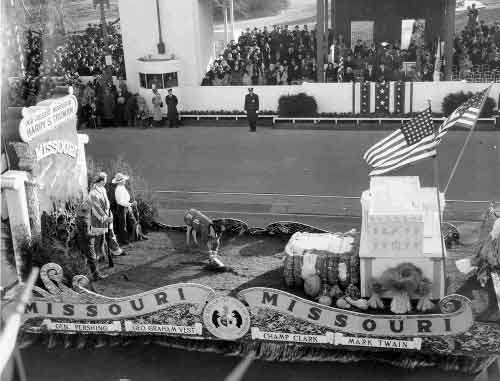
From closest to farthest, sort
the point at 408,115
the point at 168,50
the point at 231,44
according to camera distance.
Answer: the point at 408,115
the point at 168,50
the point at 231,44

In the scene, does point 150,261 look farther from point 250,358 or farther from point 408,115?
point 408,115

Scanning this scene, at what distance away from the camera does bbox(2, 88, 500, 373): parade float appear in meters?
9.73

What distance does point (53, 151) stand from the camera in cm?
1213

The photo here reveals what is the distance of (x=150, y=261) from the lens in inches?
484

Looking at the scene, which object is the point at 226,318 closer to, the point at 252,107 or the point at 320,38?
the point at 252,107

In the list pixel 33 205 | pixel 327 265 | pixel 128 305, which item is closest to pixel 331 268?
pixel 327 265

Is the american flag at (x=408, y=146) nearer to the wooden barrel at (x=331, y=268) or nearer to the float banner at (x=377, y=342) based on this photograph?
the wooden barrel at (x=331, y=268)

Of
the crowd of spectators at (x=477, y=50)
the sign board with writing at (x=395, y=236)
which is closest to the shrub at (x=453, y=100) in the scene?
the crowd of spectators at (x=477, y=50)

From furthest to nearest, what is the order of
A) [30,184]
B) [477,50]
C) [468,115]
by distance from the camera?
1. [477,50]
2. [468,115]
3. [30,184]

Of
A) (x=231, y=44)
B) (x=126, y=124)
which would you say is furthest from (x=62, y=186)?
(x=231, y=44)

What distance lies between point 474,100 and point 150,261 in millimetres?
5599

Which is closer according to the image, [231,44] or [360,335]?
[360,335]

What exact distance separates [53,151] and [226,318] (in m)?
4.12

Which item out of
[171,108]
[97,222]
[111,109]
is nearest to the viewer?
[97,222]
